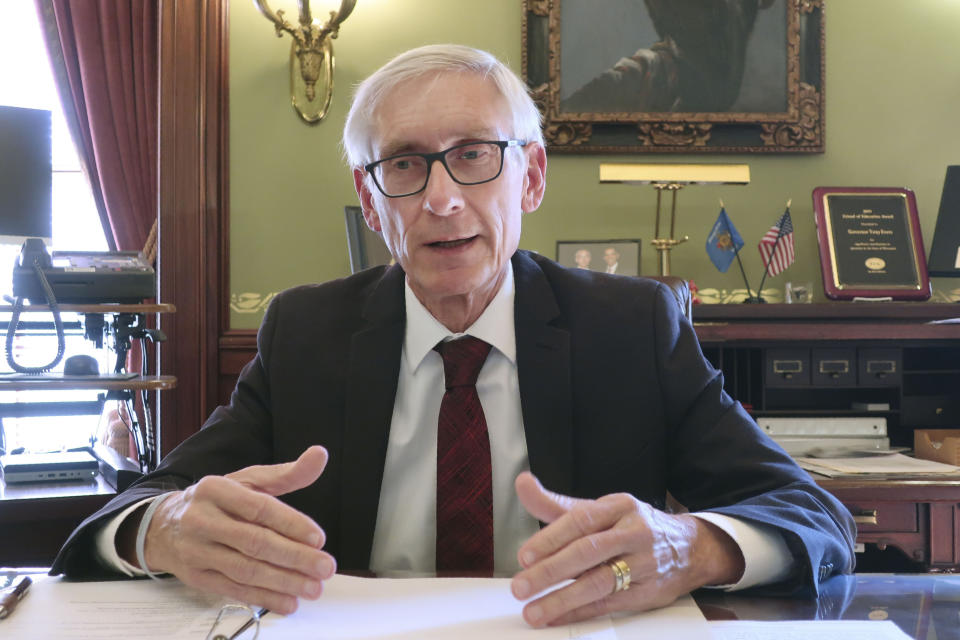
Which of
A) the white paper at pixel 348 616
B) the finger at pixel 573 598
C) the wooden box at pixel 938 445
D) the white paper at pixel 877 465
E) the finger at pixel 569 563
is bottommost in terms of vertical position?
the white paper at pixel 877 465

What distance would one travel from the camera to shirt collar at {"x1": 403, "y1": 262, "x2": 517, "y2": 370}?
55.7 inches

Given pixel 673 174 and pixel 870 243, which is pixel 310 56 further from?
pixel 870 243

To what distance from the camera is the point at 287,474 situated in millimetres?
953

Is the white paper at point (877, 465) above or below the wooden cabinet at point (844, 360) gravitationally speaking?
below

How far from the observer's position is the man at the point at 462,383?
51.4 inches

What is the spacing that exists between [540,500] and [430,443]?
20.0 inches

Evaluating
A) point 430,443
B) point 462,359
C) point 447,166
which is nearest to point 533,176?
point 447,166

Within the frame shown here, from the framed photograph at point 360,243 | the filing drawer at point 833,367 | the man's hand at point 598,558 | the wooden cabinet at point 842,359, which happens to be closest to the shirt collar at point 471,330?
the man's hand at point 598,558

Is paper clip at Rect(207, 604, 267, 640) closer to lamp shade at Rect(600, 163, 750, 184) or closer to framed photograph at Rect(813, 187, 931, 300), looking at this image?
lamp shade at Rect(600, 163, 750, 184)

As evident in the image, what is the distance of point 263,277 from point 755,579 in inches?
91.3

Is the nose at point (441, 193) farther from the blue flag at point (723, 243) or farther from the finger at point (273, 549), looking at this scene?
the blue flag at point (723, 243)

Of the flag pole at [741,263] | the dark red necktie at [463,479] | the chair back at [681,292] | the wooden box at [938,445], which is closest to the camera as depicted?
the dark red necktie at [463,479]

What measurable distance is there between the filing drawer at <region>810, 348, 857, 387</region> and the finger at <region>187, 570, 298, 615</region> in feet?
6.97

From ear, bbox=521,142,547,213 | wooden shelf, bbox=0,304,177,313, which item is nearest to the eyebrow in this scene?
ear, bbox=521,142,547,213
